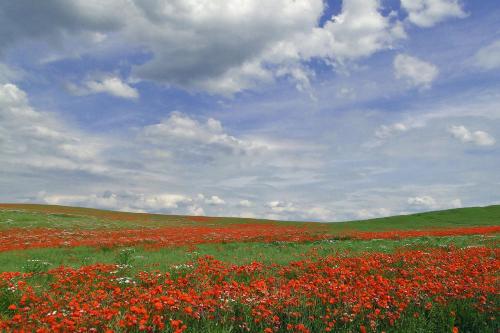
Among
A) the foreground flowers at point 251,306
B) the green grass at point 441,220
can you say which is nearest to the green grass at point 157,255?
the foreground flowers at point 251,306

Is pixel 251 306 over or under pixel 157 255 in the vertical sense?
over

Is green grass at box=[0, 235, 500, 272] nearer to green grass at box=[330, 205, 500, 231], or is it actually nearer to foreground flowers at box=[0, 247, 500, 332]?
foreground flowers at box=[0, 247, 500, 332]

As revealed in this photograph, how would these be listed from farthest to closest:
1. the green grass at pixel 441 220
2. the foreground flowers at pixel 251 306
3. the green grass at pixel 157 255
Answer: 1. the green grass at pixel 441 220
2. the green grass at pixel 157 255
3. the foreground flowers at pixel 251 306

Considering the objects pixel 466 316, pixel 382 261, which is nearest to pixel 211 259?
pixel 382 261

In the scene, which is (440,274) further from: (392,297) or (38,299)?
(38,299)

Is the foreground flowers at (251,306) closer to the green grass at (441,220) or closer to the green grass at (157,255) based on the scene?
the green grass at (157,255)

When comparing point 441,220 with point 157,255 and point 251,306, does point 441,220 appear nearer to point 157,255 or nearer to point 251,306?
point 157,255

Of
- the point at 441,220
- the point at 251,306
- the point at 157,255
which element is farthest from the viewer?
the point at 441,220

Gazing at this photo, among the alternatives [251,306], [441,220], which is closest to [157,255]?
[251,306]

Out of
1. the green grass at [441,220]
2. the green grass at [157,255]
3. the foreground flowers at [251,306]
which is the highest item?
the green grass at [441,220]

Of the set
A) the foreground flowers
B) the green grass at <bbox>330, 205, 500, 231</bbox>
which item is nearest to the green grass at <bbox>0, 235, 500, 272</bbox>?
the foreground flowers

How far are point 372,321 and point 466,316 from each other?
98.7 inches

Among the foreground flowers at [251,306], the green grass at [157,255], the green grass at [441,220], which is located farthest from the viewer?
the green grass at [441,220]

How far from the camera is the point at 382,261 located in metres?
13.1
